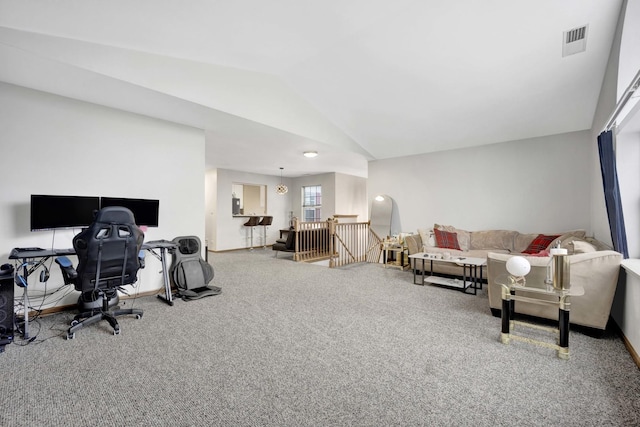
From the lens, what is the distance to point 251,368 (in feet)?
6.92

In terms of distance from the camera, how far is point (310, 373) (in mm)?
2041

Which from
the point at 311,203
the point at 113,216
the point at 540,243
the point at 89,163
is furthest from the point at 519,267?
the point at 311,203

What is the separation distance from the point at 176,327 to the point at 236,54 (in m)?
3.23

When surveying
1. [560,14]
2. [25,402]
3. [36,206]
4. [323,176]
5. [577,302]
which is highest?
[560,14]

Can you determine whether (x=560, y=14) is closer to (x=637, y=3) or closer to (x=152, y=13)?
(x=637, y=3)

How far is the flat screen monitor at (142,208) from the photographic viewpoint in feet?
11.6

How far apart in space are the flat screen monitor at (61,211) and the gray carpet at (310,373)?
106cm

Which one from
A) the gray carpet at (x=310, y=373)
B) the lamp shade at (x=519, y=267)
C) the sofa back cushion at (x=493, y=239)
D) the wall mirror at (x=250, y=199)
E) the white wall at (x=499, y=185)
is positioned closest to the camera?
the gray carpet at (x=310, y=373)

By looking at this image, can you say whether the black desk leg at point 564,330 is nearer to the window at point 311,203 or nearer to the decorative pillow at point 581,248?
the decorative pillow at point 581,248

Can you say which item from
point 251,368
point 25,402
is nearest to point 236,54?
point 251,368

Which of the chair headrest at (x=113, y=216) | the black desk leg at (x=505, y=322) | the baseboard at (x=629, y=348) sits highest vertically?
the chair headrest at (x=113, y=216)

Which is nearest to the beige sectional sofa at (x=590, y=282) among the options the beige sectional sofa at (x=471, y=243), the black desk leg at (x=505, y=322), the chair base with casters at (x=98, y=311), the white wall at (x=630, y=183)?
the black desk leg at (x=505, y=322)

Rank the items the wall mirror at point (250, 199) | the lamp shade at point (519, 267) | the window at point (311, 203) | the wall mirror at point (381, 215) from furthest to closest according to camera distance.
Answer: the window at point (311, 203), the wall mirror at point (250, 199), the wall mirror at point (381, 215), the lamp shade at point (519, 267)

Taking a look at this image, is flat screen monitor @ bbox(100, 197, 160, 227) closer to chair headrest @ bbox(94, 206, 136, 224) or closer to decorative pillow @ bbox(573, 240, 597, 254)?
chair headrest @ bbox(94, 206, 136, 224)
